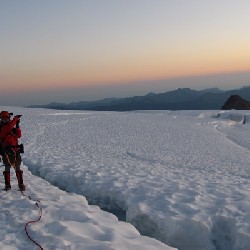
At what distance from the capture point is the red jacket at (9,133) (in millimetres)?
9711

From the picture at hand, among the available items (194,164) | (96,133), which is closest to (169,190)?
(194,164)

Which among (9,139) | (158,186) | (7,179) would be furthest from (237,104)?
(9,139)

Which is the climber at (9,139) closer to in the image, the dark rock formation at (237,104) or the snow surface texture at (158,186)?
the snow surface texture at (158,186)

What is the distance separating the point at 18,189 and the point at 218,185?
6635 millimetres

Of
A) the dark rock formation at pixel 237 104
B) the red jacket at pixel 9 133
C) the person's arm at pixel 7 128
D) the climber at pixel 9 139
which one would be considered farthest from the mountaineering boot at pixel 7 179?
the dark rock formation at pixel 237 104

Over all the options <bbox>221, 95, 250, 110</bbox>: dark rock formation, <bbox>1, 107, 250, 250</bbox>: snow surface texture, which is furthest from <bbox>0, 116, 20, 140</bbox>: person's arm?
<bbox>221, 95, 250, 110</bbox>: dark rock formation

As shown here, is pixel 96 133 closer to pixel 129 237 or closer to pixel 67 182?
pixel 67 182

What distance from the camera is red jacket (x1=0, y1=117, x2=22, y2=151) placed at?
9.71 metres

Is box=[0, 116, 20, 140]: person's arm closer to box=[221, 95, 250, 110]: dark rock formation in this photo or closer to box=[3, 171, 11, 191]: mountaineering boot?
box=[3, 171, 11, 191]: mountaineering boot

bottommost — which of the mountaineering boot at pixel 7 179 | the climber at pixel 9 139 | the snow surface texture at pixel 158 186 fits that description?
the snow surface texture at pixel 158 186

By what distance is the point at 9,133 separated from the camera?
32.2 ft

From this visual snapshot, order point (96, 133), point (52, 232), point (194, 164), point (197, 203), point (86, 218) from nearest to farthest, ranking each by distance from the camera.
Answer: point (52, 232) < point (86, 218) < point (197, 203) < point (194, 164) < point (96, 133)

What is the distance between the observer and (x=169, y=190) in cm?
1165

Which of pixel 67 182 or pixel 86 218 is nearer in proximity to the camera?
pixel 86 218
